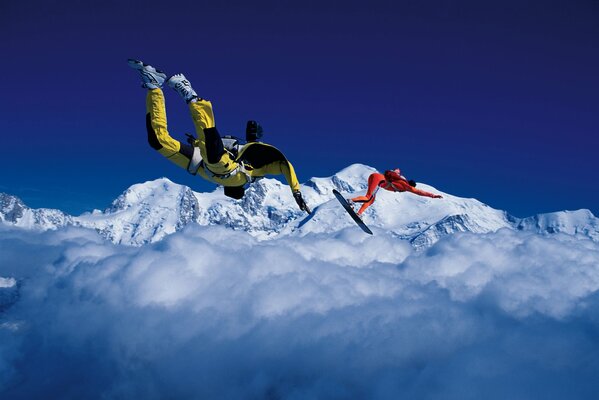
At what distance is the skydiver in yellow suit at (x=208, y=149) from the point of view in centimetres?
973

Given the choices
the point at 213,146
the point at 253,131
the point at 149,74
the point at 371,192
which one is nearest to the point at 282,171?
the point at 253,131

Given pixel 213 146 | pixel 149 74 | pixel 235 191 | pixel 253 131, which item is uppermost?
pixel 253 131

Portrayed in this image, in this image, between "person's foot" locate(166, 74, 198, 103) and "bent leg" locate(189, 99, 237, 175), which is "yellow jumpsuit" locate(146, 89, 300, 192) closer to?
"bent leg" locate(189, 99, 237, 175)

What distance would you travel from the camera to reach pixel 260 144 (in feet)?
36.9

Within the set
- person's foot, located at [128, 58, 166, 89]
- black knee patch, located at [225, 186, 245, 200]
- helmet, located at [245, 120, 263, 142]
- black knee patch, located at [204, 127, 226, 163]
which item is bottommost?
black knee patch, located at [204, 127, 226, 163]

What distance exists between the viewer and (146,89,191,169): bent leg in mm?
10101

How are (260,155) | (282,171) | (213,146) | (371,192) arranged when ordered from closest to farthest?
(213,146), (282,171), (260,155), (371,192)

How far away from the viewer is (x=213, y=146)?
33.6ft

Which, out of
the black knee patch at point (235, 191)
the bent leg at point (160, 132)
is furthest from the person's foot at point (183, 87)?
the black knee patch at point (235, 191)

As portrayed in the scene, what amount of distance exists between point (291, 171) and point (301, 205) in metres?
0.93

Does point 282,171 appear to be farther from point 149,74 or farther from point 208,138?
point 149,74

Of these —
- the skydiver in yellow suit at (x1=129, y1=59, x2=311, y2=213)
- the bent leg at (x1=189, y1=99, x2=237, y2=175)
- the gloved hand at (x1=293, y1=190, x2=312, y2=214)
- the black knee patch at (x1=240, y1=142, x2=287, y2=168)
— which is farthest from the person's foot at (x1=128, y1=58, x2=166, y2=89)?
the gloved hand at (x1=293, y1=190, x2=312, y2=214)

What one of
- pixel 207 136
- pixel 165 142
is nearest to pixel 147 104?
pixel 165 142

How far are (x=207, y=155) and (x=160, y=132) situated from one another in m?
1.30
